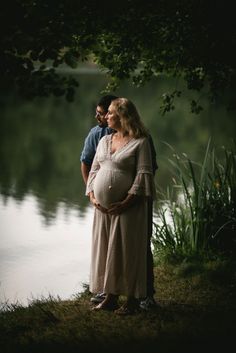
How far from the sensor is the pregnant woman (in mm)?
5195

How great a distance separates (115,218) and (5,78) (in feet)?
6.06

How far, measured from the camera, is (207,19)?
5.50 metres

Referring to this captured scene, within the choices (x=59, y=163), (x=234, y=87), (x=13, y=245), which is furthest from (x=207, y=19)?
(x=59, y=163)

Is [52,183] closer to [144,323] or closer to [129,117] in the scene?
[129,117]

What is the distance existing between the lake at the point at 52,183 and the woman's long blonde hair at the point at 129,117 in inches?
88.7

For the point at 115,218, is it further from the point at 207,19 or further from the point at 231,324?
the point at 207,19

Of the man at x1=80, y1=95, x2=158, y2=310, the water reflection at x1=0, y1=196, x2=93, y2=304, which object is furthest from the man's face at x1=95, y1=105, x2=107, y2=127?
the water reflection at x1=0, y1=196, x2=93, y2=304

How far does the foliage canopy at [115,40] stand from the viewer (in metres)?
3.80

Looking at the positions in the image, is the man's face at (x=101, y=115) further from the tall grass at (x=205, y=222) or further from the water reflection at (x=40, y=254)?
the water reflection at (x=40, y=254)

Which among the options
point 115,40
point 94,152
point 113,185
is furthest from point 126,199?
point 115,40

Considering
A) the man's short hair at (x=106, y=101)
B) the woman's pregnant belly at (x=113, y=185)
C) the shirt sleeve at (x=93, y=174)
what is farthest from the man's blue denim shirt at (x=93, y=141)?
the woman's pregnant belly at (x=113, y=185)

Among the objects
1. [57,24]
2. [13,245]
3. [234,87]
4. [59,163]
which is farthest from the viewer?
[59,163]

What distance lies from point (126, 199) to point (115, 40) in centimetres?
167

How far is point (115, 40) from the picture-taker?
239 inches
